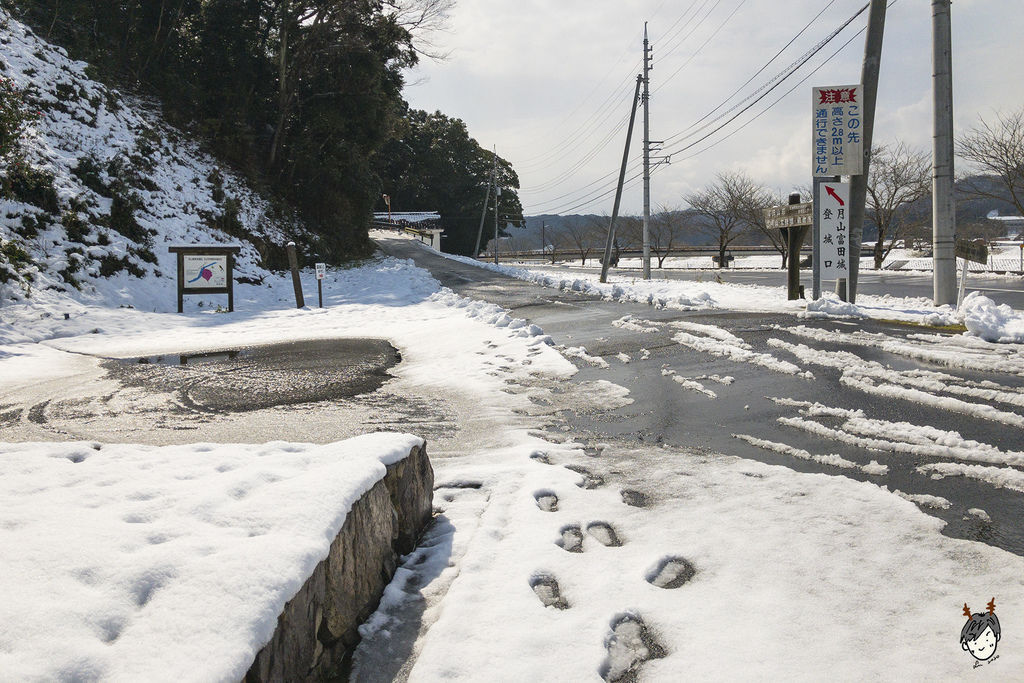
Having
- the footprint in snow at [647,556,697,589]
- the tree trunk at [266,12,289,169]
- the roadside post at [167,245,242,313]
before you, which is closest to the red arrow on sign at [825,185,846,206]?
the footprint in snow at [647,556,697,589]

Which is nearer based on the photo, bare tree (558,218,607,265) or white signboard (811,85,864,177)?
white signboard (811,85,864,177)

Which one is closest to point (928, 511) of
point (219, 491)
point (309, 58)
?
point (219, 491)

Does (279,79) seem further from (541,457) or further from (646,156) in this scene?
(541,457)

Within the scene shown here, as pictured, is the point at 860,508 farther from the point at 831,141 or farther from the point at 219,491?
the point at 831,141

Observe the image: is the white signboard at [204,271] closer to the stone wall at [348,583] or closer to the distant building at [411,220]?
the stone wall at [348,583]

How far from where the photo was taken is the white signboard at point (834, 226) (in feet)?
33.2

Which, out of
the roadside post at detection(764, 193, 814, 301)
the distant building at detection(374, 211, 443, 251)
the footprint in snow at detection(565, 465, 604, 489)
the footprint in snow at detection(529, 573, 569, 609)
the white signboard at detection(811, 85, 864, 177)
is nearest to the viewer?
the footprint in snow at detection(529, 573, 569, 609)

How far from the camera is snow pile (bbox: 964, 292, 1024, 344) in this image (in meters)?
7.04

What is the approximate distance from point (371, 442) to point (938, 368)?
5.46 m

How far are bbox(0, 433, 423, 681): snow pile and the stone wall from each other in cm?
7

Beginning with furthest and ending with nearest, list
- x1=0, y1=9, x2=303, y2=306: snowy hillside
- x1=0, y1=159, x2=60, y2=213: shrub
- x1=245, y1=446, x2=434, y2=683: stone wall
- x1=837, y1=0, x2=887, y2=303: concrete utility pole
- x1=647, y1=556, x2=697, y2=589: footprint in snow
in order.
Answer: x1=0, y1=159, x2=60, y2=213: shrub, x1=0, y1=9, x2=303, y2=306: snowy hillside, x1=837, y1=0, x2=887, y2=303: concrete utility pole, x1=647, y1=556, x2=697, y2=589: footprint in snow, x1=245, y1=446, x2=434, y2=683: stone wall

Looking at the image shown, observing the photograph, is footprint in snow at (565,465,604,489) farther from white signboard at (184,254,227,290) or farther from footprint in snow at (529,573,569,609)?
white signboard at (184,254,227,290)

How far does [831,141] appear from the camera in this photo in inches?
399

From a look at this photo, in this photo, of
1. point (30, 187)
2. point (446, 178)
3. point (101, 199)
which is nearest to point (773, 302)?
point (30, 187)
